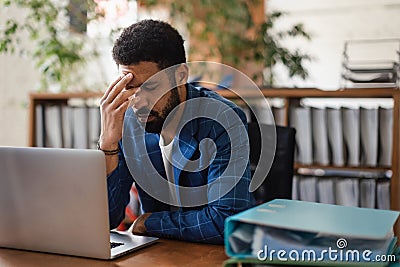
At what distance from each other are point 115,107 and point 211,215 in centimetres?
39

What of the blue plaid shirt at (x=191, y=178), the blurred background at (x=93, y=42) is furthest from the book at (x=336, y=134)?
the blue plaid shirt at (x=191, y=178)

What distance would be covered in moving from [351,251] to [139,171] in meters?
0.96

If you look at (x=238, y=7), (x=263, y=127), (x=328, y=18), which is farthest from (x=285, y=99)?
(x=328, y=18)

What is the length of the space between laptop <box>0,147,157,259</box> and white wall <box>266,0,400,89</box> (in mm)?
3497

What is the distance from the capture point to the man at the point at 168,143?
1587mm

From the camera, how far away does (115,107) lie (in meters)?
1.62

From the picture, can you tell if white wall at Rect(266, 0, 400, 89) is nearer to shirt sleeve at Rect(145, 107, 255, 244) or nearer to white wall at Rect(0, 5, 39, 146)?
white wall at Rect(0, 5, 39, 146)

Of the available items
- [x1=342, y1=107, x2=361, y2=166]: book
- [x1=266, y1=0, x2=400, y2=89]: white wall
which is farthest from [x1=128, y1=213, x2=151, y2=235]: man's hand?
[x1=266, y1=0, x2=400, y2=89]: white wall

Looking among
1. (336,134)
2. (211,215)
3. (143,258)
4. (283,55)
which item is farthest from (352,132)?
(143,258)

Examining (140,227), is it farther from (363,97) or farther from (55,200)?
(363,97)

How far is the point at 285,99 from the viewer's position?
2.74 metres

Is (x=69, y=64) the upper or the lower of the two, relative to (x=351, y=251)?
upper

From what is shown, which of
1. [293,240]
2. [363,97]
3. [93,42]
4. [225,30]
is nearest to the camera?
[293,240]

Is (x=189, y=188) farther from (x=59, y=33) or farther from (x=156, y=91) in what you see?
(x=59, y=33)
